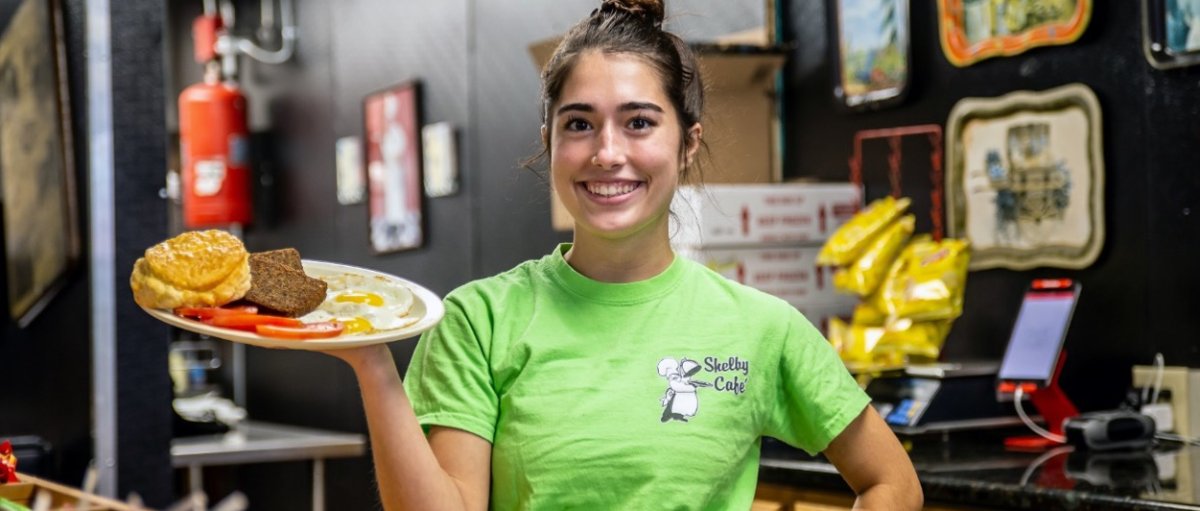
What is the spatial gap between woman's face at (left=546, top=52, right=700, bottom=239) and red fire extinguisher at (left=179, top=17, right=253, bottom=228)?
5.38 m

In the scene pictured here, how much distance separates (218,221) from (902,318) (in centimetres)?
438

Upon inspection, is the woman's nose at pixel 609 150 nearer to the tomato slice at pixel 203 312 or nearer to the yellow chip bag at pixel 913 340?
the tomato slice at pixel 203 312

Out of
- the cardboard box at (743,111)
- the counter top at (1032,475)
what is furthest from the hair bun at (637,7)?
the cardboard box at (743,111)

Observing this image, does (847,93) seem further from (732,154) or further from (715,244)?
(715,244)

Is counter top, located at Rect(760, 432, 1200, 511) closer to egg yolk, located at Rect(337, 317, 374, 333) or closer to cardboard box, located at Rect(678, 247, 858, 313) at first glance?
cardboard box, located at Rect(678, 247, 858, 313)

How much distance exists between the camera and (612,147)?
1.41 m

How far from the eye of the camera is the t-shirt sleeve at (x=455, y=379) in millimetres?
1377

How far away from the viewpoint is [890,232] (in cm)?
331

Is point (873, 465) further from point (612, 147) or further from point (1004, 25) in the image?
point (1004, 25)

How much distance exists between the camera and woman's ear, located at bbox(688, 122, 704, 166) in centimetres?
157

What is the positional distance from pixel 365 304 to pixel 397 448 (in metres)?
0.16

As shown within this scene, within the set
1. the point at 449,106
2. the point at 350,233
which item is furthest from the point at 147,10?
the point at 350,233

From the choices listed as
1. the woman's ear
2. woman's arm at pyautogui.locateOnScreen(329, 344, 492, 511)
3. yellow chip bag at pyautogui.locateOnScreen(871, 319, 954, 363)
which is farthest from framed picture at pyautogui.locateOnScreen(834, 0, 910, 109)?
woman's arm at pyautogui.locateOnScreen(329, 344, 492, 511)

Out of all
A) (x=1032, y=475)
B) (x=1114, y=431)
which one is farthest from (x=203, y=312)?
(x=1114, y=431)
